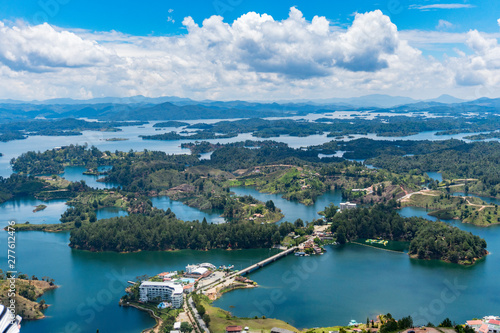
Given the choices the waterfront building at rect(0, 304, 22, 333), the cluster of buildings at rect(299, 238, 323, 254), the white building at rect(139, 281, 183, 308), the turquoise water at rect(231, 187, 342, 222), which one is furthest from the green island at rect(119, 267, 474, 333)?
the turquoise water at rect(231, 187, 342, 222)

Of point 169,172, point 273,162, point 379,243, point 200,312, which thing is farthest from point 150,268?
point 273,162

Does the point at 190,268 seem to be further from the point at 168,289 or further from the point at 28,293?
the point at 28,293

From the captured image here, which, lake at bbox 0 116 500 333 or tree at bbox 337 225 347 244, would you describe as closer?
lake at bbox 0 116 500 333

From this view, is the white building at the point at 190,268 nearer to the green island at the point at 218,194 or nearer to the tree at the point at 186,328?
the green island at the point at 218,194

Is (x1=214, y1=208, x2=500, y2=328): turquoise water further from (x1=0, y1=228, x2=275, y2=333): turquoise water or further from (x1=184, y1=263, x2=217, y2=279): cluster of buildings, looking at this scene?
(x1=0, y1=228, x2=275, y2=333): turquoise water

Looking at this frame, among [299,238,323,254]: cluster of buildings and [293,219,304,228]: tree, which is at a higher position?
[293,219,304,228]: tree

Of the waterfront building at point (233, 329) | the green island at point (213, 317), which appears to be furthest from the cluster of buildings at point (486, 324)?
the waterfront building at point (233, 329)
